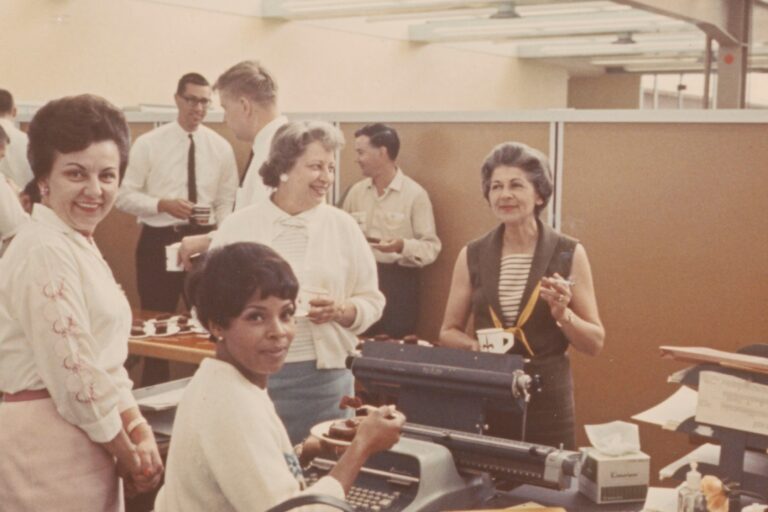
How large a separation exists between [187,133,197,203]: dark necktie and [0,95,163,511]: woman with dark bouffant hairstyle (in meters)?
3.13

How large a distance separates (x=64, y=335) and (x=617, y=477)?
1.16 metres

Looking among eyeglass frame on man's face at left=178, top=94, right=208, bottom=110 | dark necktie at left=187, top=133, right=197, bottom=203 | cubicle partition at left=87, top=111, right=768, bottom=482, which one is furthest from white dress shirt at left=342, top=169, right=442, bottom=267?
eyeglass frame on man's face at left=178, top=94, right=208, bottom=110

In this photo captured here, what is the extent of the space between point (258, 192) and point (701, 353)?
1.71m

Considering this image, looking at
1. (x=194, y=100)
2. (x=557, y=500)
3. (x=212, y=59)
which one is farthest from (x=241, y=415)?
(x=212, y=59)

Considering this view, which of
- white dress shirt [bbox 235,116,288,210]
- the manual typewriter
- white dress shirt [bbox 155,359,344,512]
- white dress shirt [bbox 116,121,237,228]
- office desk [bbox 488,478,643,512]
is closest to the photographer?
white dress shirt [bbox 155,359,344,512]

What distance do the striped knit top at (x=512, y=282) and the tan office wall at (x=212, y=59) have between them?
6.02m

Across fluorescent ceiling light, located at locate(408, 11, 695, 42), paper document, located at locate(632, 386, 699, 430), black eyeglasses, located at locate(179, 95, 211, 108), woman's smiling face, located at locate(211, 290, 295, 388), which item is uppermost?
fluorescent ceiling light, located at locate(408, 11, 695, 42)

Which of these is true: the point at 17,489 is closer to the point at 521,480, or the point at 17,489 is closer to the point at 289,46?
the point at 521,480

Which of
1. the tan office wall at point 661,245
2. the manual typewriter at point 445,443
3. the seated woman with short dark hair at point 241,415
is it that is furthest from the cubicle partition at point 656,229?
the seated woman with short dark hair at point 241,415

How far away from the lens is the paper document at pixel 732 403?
1.85 metres

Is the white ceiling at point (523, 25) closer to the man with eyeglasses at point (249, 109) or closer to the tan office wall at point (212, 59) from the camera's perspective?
the tan office wall at point (212, 59)

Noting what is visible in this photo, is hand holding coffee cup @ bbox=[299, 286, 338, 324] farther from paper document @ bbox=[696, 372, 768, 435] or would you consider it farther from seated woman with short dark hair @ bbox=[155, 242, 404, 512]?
paper document @ bbox=[696, 372, 768, 435]

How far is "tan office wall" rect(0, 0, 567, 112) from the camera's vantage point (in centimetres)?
794

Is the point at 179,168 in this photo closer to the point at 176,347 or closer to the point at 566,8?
the point at 176,347
